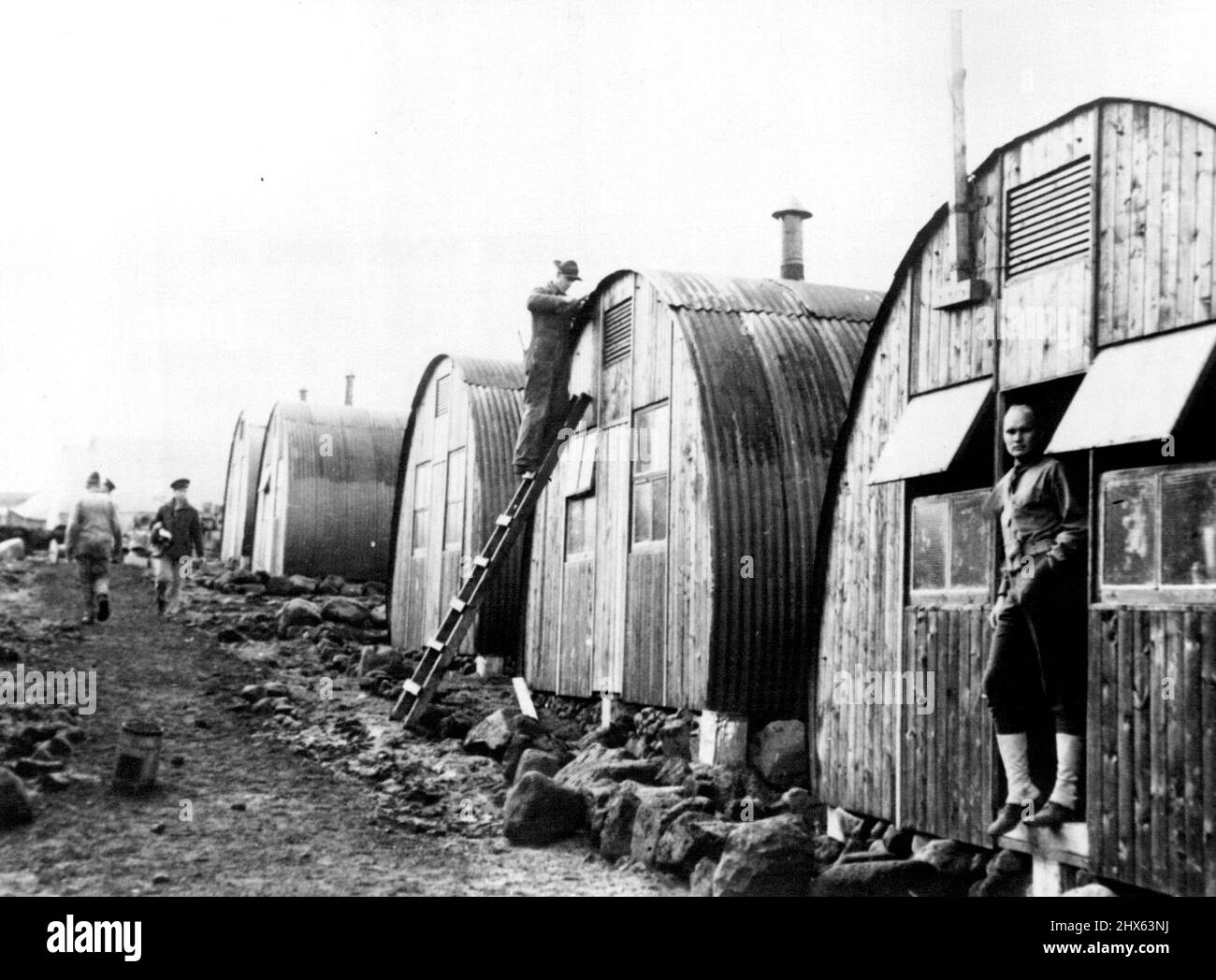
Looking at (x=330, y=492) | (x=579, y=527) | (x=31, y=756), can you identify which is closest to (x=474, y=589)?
(x=579, y=527)

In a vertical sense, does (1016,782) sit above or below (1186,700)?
below

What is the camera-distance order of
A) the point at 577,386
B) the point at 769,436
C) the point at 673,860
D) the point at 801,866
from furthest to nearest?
the point at 577,386 → the point at 769,436 → the point at 673,860 → the point at 801,866

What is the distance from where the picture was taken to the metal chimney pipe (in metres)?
15.9

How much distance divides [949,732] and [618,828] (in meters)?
2.55

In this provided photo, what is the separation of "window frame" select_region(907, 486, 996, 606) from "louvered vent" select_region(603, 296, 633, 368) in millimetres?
5116

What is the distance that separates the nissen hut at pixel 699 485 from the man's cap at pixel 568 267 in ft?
2.07

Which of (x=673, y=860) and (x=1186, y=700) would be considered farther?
(x=673, y=860)

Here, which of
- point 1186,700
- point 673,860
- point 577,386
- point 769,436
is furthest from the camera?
point 577,386

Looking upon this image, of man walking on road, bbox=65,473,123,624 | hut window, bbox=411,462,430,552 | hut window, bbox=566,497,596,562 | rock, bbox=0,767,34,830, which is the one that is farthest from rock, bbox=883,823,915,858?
hut window, bbox=411,462,430,552

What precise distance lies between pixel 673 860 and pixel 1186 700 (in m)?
3.59

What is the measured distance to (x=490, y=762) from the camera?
39.2 feet

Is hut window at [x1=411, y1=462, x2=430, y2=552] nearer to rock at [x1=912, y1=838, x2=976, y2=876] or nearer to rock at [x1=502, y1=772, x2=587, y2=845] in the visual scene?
rock at [x1=502, y1=772, x2=587, y2=845]

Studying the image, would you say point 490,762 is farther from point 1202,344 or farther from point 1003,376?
point 1202,344
